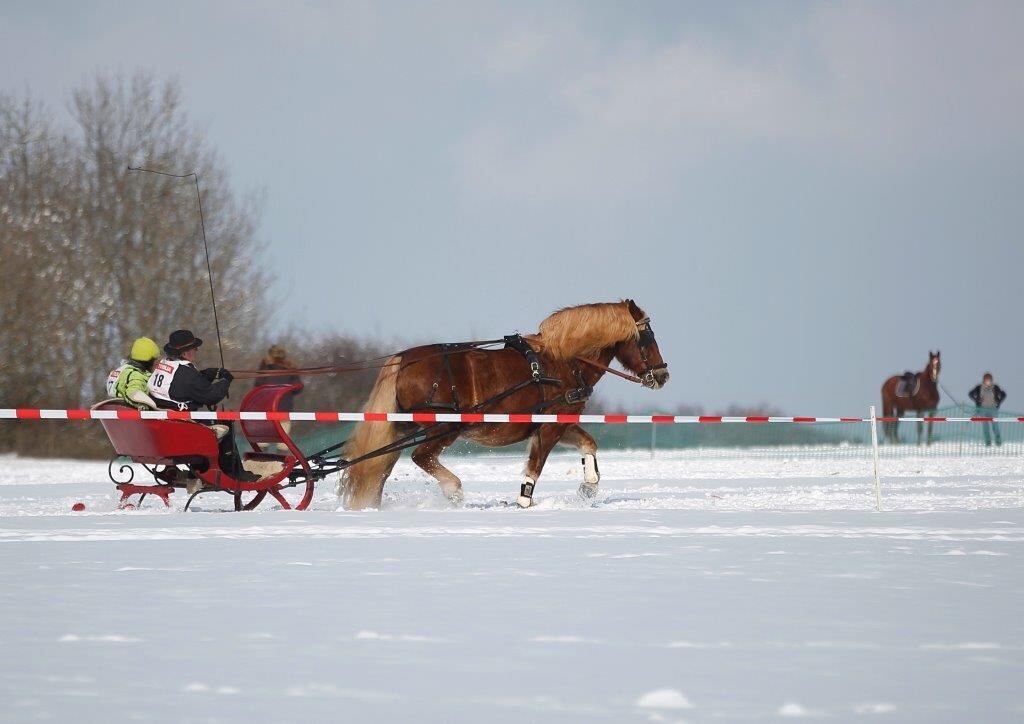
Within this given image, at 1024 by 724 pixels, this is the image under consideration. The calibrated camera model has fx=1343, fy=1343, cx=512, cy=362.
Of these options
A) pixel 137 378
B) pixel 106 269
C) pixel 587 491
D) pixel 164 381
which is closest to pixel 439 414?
pixel 587 491

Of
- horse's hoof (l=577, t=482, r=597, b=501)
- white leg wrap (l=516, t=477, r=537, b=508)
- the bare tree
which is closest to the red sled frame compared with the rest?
white leg wrap (l=516, t=477, r=537, b=508)

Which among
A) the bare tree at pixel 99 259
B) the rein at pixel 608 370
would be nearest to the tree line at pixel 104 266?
the bare tree at pixel 99 259

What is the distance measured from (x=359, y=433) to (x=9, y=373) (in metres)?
20.8

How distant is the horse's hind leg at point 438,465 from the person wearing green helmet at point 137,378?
224 cm

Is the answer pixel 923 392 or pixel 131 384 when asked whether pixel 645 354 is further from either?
pixel 923 392

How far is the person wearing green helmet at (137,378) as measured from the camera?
10.6m

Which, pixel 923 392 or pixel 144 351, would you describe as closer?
pixel 144 351

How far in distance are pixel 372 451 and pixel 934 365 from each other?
25.1 metres

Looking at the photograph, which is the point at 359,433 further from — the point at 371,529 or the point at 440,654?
the point at 440,654

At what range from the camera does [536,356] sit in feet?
38.5

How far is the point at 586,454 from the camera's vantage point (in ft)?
37.8

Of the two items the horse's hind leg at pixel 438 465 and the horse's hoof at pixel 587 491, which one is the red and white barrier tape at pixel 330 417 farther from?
the horse's hoof at pixel 587 491

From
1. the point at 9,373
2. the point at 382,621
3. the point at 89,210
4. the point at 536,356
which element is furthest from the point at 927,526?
the point at 89,210

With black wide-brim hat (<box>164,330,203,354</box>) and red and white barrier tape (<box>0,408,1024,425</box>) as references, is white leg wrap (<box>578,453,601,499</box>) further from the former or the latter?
black wide-brim hat (<box>164,330,203,354</box>)
